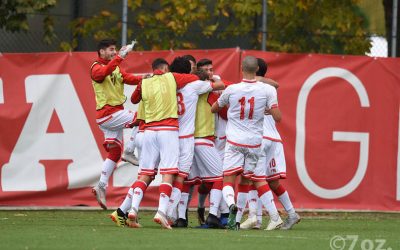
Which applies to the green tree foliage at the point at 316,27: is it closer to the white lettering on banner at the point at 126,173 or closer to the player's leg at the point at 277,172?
the white lettering on banner at the point at 126,173

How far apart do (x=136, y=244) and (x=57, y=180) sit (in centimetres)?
728

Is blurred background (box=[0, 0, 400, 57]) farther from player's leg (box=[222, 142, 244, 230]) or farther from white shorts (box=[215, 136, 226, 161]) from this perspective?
player's leg (box=[222, 142, 244, 230])

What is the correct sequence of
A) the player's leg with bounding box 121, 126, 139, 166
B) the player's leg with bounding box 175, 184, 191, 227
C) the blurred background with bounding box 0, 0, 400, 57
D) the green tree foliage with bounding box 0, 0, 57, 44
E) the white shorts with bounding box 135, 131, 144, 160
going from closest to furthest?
the player's leg with bounding box 175, 184, 191, 227
the white shorts with bounding box 135, 131, 144, 160
the player's leg with bounding box 121, 126, 139, 166
the green tree foliage with bounding box 0, 0, 57, 44
the blurred background with bounding box 0, 0, 400, 57

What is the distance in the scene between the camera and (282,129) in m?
19.6

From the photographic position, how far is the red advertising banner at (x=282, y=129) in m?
19.5

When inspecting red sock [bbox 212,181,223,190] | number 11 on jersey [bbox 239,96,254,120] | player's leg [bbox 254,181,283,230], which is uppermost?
number 11 on jersey [bbox 239,96,254,120]

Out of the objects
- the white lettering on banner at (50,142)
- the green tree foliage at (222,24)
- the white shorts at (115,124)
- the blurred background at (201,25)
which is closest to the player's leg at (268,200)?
the white shorts at (115,124)

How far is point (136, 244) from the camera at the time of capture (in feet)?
40.9

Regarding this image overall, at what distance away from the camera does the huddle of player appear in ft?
49.3

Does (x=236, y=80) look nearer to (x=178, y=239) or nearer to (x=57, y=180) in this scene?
(x=57, y=180)

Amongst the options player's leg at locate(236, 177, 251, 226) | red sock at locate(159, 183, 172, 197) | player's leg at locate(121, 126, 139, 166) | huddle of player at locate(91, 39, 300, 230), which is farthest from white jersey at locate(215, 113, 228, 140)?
player's leg at locate(121, 126, 139, 166)

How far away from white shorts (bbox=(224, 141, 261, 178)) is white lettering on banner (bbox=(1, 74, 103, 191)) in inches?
190

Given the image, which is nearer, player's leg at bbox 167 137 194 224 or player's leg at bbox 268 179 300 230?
player's leg at bbox 167 137 194 224

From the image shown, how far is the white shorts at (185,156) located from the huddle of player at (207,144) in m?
0.01
